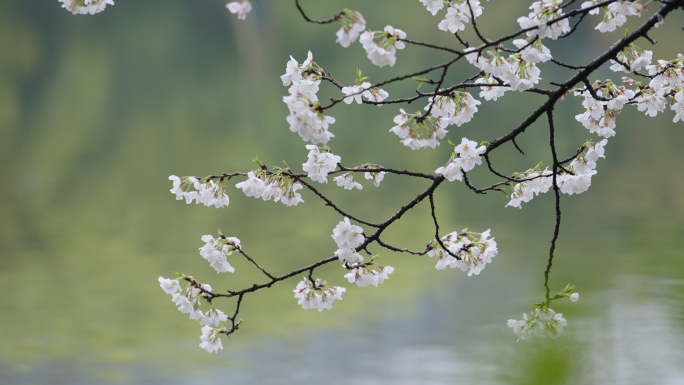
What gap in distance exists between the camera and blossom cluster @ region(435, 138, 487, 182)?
1056 millimetres

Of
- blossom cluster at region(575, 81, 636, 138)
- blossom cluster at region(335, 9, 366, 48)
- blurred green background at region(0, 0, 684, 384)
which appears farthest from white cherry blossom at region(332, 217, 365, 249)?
blurred green background at region(0, 0, 684, 384)

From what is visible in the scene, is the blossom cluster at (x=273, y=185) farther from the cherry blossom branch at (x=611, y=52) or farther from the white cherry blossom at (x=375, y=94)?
the cherry blossom branch at (x=611, y=52)

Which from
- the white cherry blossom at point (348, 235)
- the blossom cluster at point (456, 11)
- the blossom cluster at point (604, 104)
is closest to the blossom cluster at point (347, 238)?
the white cherry blossom at point (348, 235)

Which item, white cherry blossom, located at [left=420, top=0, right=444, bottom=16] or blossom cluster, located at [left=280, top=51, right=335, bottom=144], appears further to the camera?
white cherry blossom, located at [left=420, top=0, right=444, bottom=16]

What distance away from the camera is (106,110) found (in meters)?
8.21

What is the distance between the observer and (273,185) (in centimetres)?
116

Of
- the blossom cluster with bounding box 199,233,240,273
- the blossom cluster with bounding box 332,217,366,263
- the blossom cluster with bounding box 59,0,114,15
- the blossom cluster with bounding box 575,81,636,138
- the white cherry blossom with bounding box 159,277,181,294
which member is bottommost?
the white cherry blossom with bounding box 159,277,181,294

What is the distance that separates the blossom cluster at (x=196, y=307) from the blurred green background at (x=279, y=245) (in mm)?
1628

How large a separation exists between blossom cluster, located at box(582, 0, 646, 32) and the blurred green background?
1.88m

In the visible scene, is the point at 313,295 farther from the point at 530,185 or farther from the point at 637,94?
the point at 637,94

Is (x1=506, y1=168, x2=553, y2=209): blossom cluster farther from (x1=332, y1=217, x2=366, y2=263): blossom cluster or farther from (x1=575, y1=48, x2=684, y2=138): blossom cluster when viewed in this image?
(x1=332, y1=217, x2=366, y2=263): blossom cluster

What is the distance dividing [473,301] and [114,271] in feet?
6.88

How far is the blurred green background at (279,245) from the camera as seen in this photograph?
2.96 m

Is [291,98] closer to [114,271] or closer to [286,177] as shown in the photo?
[286,177]
